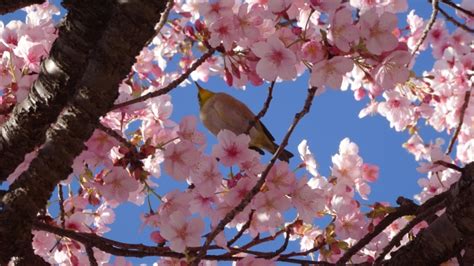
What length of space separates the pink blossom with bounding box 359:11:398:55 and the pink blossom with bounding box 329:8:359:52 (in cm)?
6

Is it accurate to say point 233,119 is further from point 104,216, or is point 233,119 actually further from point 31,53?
point 104,216

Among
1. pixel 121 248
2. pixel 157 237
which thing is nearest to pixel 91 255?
pixel 121 248

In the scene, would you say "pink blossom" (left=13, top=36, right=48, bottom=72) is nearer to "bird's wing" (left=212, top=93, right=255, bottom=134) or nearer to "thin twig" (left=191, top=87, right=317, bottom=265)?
"bird's wing" (left=212, top=93, right=255, bottom=134)

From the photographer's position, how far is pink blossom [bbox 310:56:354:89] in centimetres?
236

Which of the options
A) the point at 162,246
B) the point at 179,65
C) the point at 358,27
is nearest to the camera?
the point at 358,27

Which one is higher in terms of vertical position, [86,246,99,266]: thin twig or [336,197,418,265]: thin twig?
[86,246,99,266]: thin twig

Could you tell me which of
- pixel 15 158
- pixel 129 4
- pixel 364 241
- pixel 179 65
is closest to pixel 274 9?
pixel 129 4

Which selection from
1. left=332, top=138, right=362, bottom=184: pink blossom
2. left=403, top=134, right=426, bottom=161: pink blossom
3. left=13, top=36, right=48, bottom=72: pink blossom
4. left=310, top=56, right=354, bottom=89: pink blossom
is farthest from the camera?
left=403, top=134, right=426, bottom=161: pink blossom

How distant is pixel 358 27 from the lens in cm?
236

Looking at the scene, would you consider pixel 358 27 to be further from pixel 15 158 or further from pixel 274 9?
pixel 15 158

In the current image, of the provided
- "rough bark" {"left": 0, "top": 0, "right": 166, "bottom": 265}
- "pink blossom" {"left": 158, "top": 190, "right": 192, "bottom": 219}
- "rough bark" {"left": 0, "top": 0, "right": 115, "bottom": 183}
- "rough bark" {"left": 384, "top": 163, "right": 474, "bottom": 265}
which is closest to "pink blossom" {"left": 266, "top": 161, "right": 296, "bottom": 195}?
"pink blossom" {"left": 158, "top": 190, "right": 192, "bottom": 219}

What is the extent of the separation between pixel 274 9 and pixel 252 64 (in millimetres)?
397

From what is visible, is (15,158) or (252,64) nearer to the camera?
(15,158)

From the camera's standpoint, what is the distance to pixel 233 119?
3.29 m
